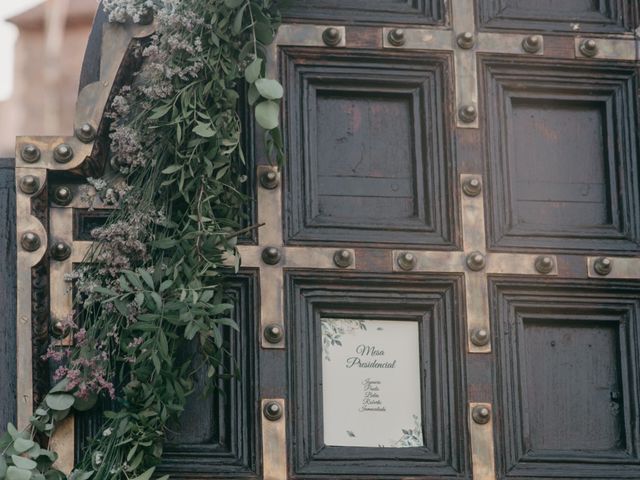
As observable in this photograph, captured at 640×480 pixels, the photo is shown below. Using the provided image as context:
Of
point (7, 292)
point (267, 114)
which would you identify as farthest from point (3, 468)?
point (267, 114)

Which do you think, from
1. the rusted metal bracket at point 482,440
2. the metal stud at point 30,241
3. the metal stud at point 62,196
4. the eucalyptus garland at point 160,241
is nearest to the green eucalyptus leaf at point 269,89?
the eucalyptus garland at point 160,241

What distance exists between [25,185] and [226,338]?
554mm

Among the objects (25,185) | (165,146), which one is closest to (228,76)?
(165,146)

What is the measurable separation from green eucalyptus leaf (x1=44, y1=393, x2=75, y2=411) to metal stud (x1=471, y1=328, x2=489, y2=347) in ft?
2.97

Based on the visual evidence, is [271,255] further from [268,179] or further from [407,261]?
[407,261]

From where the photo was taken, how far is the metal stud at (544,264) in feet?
16.6

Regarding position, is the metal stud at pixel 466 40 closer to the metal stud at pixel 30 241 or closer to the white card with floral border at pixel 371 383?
the white card with floral border at pixel 371 383

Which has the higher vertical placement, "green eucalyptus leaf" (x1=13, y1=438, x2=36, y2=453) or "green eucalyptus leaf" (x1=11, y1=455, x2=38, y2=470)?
"green eucalyptus leaf" (x1=13, y1=438, x2=36, y2=453)

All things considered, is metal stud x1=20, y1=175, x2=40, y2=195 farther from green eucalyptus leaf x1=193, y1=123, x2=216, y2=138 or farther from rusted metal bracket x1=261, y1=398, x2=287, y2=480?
rusted metal bracket x1=261, y1=398, x2=287, y2=480

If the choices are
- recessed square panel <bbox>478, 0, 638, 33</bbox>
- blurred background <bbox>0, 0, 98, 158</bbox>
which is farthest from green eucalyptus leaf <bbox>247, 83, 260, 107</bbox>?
blurred background <bbox>0, 0, 98, 158</bbox>

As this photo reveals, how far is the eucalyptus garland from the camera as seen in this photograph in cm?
476

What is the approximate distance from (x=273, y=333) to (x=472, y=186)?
58cm

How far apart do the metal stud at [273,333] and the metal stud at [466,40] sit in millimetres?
811

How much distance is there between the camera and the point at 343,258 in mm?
4988
